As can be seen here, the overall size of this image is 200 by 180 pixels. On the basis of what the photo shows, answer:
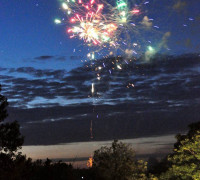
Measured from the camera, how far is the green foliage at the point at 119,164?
46.1m

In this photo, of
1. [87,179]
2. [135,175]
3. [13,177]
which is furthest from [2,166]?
[87,179]

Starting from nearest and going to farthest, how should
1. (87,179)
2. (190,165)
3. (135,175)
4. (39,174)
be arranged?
1. (190,165)
2. (135,175)
3. (39,174)
4. (87,179)

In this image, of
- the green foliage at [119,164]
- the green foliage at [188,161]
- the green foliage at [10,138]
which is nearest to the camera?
the green foliage at [188,161]

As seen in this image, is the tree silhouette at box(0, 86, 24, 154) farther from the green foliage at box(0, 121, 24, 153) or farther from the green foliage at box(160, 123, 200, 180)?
the green foliage at box(160, 123, 200, 180)

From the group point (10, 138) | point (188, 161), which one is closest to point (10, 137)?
point (10, 138)

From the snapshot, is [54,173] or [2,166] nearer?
[2,166]

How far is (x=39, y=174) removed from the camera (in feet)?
186

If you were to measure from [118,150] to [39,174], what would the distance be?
15.3m

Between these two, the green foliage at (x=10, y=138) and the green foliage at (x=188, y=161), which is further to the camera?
the green foliage at (x=10, y=138)

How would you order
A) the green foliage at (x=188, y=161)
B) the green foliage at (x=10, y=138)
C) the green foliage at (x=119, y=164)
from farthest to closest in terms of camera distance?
the green foliage at (x=119, y=164)
the green foliage at (x=10, y=138)
the green foliage at (x=188, y=161)

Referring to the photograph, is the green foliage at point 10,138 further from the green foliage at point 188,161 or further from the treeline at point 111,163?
the green foliage at point 188,161

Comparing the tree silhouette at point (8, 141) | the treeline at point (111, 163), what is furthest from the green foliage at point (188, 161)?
the tree silhouette at point (8, 141)

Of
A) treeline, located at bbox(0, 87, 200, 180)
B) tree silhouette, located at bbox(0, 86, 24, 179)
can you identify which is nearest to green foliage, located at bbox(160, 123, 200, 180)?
treeline, located at bbox(0, 87, 200, 180)

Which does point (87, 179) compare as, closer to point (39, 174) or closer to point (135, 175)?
point (39, 174)
